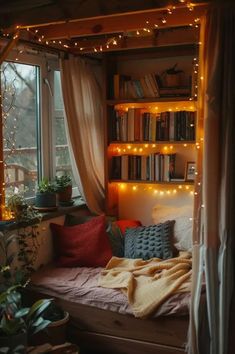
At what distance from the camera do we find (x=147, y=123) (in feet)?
13.3

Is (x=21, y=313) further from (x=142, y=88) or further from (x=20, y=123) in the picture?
(x=142, y=88)

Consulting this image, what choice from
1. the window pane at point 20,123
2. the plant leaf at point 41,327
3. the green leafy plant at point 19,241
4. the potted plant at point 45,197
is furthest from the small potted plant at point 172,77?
the plant leaf at point 41,327

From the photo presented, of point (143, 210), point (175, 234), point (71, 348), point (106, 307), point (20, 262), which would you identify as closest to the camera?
Result: point (71, 348)

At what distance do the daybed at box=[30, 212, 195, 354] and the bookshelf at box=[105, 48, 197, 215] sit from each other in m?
1.13

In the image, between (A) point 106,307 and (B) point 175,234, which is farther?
(B) point 175,234

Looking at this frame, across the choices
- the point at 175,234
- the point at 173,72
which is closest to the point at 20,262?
the point at 175,234

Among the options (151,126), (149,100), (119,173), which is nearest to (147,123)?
(151,126)

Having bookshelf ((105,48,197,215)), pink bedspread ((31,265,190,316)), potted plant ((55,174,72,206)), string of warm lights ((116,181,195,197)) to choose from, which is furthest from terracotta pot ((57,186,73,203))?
pink bedspread ((31,265,190,316))

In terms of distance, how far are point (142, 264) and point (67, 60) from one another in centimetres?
180

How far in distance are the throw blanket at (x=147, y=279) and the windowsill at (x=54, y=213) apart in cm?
61

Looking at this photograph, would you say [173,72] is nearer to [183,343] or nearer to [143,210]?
[143,210]

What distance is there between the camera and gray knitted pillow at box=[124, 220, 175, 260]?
356cm

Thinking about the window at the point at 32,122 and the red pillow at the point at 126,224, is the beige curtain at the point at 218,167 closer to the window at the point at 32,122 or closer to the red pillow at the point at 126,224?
the red pillow at the point at 126,224

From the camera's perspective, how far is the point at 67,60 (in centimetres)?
392
